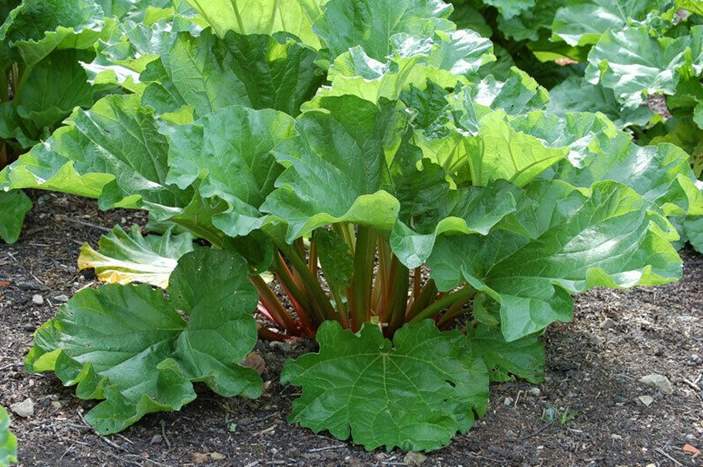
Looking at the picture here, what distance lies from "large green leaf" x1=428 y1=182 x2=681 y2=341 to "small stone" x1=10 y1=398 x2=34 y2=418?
122 centimetres

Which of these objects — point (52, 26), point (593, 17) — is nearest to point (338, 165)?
point (52, 26)

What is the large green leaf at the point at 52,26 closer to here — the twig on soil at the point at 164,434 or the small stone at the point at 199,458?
the twig on soil at the point at 164,434

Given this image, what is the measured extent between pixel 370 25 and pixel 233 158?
734 mm

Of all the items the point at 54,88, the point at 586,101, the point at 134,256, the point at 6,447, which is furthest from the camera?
the point at 586,101

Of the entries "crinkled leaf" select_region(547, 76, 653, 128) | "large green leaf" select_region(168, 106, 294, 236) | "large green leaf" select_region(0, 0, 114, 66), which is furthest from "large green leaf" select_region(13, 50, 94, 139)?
"crinkled leaf" select_region(547, 76, 653, 128)

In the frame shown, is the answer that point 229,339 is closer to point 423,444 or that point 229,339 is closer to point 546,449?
point 423,444

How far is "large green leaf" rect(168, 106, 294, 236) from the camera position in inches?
110

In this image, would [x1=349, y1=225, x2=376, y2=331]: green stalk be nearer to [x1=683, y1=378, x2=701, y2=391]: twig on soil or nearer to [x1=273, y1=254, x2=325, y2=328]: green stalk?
[x1=273, y1=254, x2=325, y2=328]: green stalk

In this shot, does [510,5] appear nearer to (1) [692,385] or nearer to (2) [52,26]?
(2) [52,26]

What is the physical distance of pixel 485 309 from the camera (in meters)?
3.11

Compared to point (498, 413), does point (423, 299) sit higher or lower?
higher

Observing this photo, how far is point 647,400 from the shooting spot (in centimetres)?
333

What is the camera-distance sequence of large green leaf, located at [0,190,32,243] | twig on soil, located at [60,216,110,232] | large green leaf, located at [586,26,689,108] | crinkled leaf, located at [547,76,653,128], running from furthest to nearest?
crinkled leaf, located at [547,76,653,128] → large green leaf, located at [586,26,689,108] → twig on soil, located at [60,216,110,232] → large green leaf, located at [0,190,32,243]

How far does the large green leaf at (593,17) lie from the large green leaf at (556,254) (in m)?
2.16
